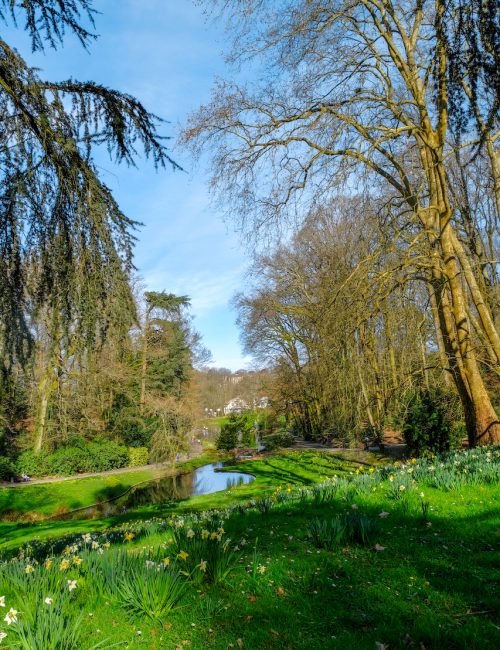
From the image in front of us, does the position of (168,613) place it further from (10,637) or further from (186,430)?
(186,430)

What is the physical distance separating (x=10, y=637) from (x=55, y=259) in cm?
263

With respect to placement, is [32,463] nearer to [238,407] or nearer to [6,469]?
[6,469]

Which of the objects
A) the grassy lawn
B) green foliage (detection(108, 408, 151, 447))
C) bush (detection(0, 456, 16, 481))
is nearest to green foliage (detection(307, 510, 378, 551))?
the grassy lawn

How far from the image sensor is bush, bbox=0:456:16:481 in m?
21.1

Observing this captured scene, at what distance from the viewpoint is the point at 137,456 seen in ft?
91.0

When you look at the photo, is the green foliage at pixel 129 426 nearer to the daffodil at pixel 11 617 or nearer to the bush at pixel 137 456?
the bush at pixel 137 456

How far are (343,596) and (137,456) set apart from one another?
89.7 ft

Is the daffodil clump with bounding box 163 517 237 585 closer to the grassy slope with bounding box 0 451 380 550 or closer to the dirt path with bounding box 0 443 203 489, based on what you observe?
Answer: the grassy slope with bounding box 0 451 380 550

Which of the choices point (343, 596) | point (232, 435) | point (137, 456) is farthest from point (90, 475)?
point (343, 596)

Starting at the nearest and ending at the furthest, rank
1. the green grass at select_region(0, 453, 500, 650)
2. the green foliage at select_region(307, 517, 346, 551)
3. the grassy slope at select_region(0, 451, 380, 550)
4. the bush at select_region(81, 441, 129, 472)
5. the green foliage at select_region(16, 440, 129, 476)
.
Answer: the green grass at select_region(0, 453, 500, 650) → the green foliage at select_region(307, 517, 346, 551) → the grassy slope at select_region(0, 451, 380, 550) → the green foliage at select_region(16, 440, 129, 476) → the bush at select_region(81, 441, 129, 472)

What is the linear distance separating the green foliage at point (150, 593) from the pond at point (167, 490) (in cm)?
1567

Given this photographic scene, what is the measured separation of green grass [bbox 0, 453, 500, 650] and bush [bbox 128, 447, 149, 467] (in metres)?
25.3

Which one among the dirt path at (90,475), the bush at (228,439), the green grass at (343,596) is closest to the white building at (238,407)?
the bush at (228,439)

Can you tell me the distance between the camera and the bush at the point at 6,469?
2114cm
